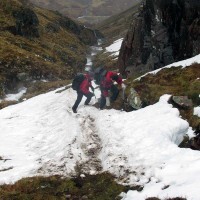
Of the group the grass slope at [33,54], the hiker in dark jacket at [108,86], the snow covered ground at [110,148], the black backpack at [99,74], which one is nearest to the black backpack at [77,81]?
the black backpack at [99,74]

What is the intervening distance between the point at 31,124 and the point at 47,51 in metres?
37.3

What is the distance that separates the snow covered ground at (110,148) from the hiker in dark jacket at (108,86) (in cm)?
104

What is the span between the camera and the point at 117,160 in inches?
664

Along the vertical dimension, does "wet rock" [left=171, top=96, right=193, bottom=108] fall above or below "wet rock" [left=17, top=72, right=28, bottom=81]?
above

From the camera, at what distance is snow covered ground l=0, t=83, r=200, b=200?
14.5 meters

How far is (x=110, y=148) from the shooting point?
18.2 m

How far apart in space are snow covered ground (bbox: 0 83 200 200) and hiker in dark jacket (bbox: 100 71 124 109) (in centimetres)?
104

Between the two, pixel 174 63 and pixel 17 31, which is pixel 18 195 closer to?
pixel 174 63

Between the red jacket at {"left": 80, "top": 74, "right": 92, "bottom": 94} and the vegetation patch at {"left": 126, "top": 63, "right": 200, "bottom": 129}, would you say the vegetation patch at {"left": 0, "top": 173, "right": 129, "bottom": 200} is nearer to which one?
the vegetation patch at {"left": 126, "top": 63, "right": 200, "bottom": 129}

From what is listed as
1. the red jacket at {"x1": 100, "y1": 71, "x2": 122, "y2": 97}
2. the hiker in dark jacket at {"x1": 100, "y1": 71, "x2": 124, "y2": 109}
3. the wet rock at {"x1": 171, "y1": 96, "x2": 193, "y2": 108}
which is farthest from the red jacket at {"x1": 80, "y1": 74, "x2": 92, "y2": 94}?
the wet rock at {"x1": 171, "y1": 96, "x2": 193, "y2": 108}

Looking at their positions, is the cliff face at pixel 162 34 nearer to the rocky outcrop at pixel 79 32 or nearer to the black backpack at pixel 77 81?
the black backpack at pixel 77 81

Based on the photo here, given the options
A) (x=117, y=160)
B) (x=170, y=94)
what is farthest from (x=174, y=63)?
(x=117, y=160)

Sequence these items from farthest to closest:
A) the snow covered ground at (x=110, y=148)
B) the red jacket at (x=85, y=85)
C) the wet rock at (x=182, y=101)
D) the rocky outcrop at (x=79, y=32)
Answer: the rocky outcrop at (x=79, y=32)
the red jacket at (x=85, y=85)
the wet rock at (x=182, y=101)
the snow covered ground at (x=110, y=148)

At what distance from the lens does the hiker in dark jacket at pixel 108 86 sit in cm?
2564
